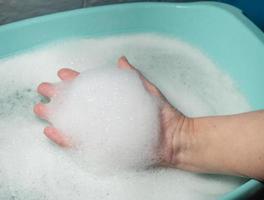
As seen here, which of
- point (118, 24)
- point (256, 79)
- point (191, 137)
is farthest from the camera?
point (118, 24)

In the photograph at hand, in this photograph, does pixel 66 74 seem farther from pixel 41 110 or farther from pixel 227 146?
pixel 227 146

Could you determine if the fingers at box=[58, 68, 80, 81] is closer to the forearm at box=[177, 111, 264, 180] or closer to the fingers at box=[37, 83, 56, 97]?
the fingers at box=[37, 83, 56, 97]

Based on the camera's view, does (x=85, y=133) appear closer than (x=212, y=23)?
Yes

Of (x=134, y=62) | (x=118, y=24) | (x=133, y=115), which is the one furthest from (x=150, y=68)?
(x=133, y=115)

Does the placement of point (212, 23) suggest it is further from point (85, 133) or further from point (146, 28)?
point (85, 133)

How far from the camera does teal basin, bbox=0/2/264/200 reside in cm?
108

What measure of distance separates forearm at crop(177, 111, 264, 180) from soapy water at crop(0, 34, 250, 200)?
0.22ft

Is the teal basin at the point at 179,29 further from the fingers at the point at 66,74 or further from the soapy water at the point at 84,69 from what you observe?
the fingers at the point at 66,74

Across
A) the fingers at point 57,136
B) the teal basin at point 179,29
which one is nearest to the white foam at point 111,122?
the fingers at point 57,136

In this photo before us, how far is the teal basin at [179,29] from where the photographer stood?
1078 millimetres

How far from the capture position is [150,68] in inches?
46.6

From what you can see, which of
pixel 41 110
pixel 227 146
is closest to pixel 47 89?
pixel 41 110

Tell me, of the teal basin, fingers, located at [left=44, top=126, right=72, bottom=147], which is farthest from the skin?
the teal basin

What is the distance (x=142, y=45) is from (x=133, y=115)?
314mm
